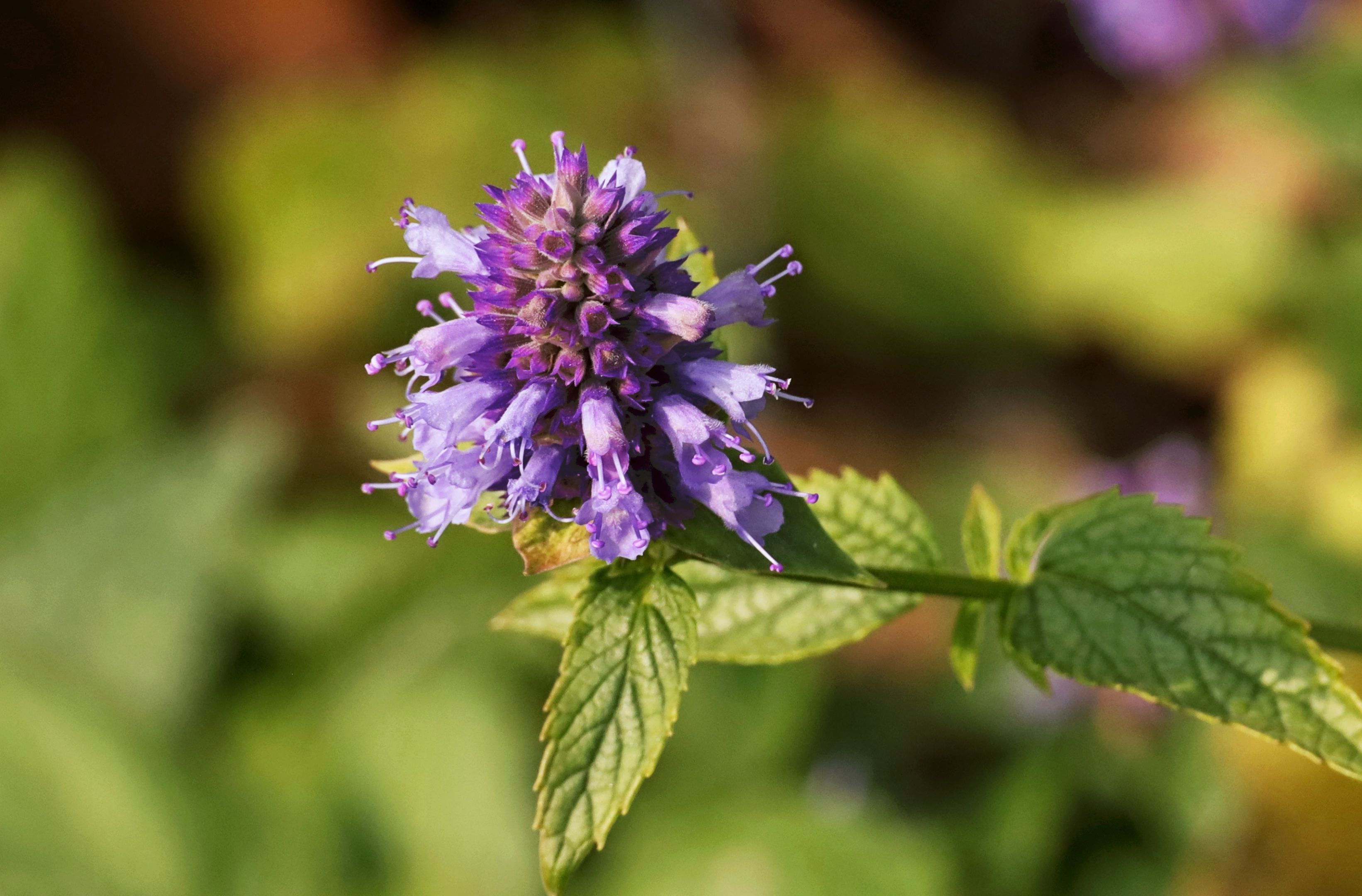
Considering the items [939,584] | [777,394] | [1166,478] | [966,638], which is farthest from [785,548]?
[1166,478]

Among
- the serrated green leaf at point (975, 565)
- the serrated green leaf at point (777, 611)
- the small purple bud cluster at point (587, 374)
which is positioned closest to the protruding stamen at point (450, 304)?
the small purple bud cluster at point (587, 374)

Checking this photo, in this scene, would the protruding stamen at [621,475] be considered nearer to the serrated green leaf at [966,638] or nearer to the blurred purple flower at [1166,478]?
the serrated green leaf at [966,638]

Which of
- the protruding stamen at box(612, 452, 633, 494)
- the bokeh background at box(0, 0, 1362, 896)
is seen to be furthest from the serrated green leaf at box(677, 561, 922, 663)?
the bokeh background at box(0, 0, 1362, 896)

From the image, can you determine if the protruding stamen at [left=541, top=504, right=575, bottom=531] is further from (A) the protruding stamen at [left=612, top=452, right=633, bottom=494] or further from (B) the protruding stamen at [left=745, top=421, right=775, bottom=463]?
(B) the protruding stamen at [left=745, top=421, right=775, bottom=463]

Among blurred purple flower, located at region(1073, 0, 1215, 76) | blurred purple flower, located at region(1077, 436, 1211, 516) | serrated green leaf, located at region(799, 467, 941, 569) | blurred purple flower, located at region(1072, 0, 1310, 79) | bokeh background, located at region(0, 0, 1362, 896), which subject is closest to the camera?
serrated green leaf, located at region(799, 467, 941, 569)

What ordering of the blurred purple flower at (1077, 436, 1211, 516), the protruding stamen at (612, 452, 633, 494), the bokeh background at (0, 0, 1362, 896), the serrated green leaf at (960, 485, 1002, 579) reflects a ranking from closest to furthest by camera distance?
the protruding stamen at (612, 452, 633, 494) → the serrated green leaf at (960, 485, 1002, 579) → the bokeh background at (0, 0, 1362, 896) → the blurred purple flower at (1077, 436, 1211, 516)

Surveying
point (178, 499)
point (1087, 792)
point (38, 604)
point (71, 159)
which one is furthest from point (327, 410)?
point (1087, 792)

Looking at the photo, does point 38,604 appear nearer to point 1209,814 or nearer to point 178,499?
point 178,499
